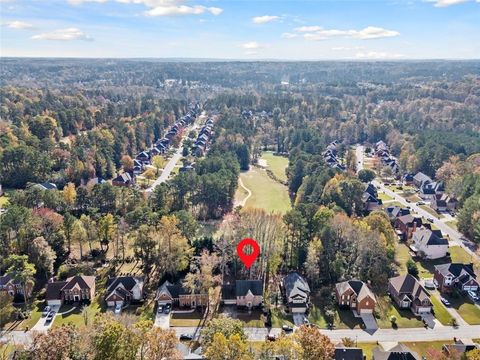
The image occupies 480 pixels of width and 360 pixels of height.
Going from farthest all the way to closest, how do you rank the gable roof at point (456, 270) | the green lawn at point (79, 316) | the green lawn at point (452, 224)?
the green lawn at point (452, 224) → the gable roof at point (456, 270) → the green lawn at point (79, 316)

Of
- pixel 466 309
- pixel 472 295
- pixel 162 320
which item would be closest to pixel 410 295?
pixel 466 309

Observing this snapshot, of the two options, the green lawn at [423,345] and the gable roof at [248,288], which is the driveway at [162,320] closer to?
the gable roof at [248,288]

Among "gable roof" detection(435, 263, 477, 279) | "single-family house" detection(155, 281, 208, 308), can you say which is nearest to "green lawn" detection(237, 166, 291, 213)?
"gable roof" detection(435, 263, 477, 279)

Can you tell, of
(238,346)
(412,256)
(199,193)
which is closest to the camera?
(238,346)

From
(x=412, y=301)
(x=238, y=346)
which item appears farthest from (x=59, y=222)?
(x=412, y=301)

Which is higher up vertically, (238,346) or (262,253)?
(238,346)

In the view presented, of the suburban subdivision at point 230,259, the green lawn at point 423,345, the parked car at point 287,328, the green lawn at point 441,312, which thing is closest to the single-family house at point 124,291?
the suburban subdivision at point 230,259

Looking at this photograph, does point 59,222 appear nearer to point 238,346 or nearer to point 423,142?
point 238,346
